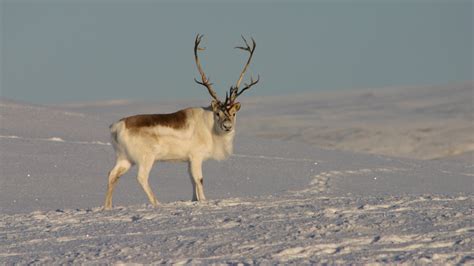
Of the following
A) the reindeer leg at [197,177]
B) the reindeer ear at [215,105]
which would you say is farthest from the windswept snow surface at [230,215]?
the reindeer ear at [215,105]

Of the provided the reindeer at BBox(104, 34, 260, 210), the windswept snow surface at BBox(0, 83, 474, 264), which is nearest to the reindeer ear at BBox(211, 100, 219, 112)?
the reindeer at BBox(104, 34, 260, 210)

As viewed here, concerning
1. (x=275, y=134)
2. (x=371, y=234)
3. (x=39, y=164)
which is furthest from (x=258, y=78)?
(x=275, y=134)

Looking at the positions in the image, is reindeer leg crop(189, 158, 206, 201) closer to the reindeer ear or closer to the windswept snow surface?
the windswept snow surface

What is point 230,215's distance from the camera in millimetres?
10883

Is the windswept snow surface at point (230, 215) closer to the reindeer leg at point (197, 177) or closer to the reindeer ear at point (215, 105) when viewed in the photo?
the reindeer leg at point (197, 177)

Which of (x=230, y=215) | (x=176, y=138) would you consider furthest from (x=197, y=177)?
(x=230, y=215)

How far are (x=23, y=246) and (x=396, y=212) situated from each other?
381cm

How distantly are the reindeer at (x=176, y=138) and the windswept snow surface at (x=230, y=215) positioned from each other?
47 cm

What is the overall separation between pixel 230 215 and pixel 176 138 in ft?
6.49

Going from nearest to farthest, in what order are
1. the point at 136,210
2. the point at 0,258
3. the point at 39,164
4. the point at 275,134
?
the point at 0,258 → the point at 136,210 → the point at 39,164 → the point at 275,134

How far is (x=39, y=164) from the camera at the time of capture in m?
18.4

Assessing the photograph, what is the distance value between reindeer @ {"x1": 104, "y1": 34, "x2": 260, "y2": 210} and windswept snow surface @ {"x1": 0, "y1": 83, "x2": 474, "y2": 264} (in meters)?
0.47

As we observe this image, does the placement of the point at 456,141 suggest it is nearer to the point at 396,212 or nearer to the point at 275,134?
the point at 275,134

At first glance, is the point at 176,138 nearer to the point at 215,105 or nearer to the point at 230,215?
the point at 215,105
